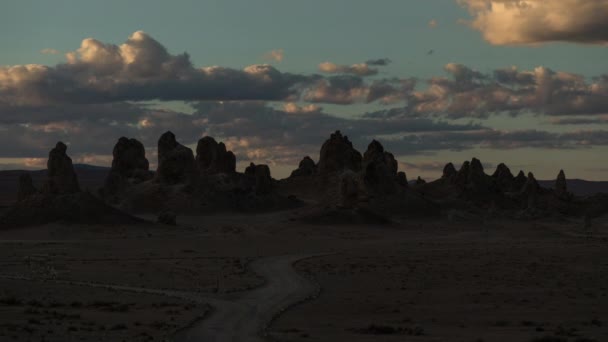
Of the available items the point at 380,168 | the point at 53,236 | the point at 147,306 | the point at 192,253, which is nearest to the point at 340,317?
the point at 147,306

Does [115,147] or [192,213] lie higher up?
[115,147]

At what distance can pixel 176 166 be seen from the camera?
→ 6727 inches

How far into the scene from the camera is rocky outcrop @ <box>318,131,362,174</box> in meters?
195

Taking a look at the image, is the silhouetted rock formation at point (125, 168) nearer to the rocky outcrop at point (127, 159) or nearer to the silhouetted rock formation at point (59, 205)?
the rocky outcrop at point (127, 159)

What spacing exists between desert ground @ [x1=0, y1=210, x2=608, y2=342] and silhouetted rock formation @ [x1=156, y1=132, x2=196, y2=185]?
1664 inches

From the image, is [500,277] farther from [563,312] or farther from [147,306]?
[147,306]

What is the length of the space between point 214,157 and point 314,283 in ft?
412

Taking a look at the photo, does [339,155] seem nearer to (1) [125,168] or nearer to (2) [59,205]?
(1) [125,168]

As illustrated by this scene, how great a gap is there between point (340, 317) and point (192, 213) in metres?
122

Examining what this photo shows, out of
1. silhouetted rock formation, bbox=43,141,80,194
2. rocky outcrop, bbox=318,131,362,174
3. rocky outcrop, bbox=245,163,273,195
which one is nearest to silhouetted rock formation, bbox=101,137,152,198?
rocky outcrop, bbox=245,163,273,195

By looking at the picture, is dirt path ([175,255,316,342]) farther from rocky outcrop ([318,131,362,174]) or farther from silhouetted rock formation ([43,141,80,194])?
rocky outcrop ([318,131,362,174])

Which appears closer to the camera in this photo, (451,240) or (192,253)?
(192,253)

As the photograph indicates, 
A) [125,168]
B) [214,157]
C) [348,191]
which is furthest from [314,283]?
[214,157]

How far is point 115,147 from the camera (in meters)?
182
